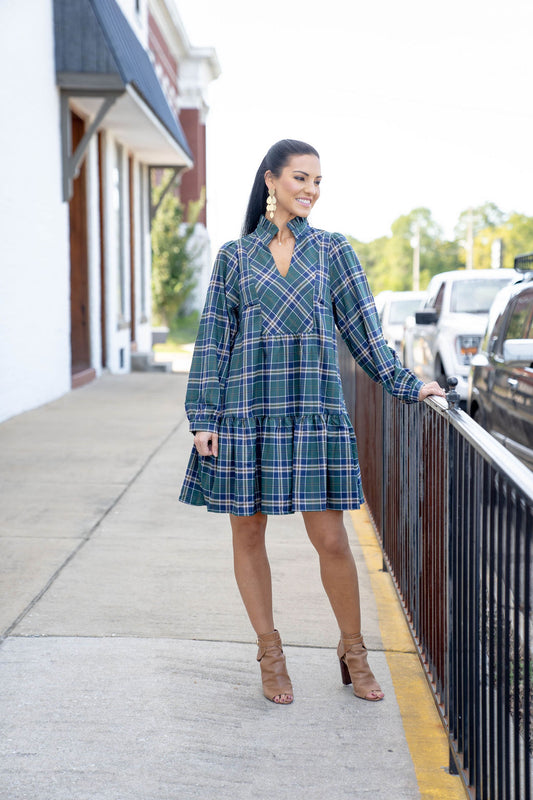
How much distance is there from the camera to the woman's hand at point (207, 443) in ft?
11.4

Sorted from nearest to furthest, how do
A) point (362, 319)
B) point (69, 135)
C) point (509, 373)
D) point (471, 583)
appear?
1. point (471, 583)
2. point (362, 319)
3. point (509, 373)
4. point (69, 135)

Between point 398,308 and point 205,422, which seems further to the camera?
point 398,308

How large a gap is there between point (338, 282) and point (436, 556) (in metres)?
1.02

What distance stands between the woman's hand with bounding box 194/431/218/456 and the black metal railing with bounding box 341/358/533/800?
76 cm

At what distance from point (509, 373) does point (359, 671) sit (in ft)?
11.3

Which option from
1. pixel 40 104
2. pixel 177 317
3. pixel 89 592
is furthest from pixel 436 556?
pixel 177 317

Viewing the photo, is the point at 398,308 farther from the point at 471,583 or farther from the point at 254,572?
the point at 471,583

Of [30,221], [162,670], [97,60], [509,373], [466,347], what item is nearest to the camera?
[162,670]

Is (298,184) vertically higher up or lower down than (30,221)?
lower down

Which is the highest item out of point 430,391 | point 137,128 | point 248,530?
point 137,128

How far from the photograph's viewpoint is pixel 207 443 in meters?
3.49

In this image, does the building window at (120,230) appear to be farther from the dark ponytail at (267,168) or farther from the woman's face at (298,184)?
the woman's face at (298,184)

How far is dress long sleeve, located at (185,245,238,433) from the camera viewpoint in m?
3.53

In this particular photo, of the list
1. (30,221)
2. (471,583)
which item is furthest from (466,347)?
(471,583)
